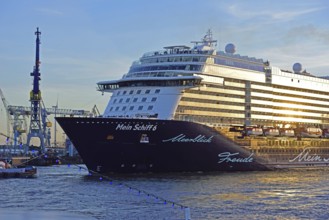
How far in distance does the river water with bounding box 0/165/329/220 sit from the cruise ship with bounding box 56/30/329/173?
2078 mm

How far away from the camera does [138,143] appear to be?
169ft

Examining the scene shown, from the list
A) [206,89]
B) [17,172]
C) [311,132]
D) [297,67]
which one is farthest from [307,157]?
[17,172]

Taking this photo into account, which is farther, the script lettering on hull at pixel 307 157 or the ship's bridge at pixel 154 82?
the script lettering on hull at pixel 307 157

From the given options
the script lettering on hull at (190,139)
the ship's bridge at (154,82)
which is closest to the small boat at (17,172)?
the ship's bridge at (154,82)

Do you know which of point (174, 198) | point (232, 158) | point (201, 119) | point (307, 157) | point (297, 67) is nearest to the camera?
point (174, 198)

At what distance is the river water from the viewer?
33.3m

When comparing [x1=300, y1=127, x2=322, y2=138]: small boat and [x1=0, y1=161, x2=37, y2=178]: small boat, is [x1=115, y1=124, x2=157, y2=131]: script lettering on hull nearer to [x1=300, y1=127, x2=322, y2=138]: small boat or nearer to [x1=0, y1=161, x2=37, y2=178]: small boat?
[x1=0, y1=161, x2=37, y2=178]: small boat

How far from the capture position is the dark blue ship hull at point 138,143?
51.1 metres

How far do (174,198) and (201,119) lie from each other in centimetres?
1815

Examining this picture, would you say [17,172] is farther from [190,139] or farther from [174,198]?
[174,198]

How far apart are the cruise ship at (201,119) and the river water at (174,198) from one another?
6.82ft

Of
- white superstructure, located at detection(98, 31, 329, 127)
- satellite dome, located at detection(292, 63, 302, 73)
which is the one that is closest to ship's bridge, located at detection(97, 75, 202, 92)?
white superstructure, located at detection(98, 31, 329, 127)

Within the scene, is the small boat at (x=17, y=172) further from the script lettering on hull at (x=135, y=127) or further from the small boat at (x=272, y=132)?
the small boat at (x=272, y=132)

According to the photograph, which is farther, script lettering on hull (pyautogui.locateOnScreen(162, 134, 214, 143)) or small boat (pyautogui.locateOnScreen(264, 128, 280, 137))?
small boat (pyautogui.locateOnScreen(264, 128, 280, 137))
